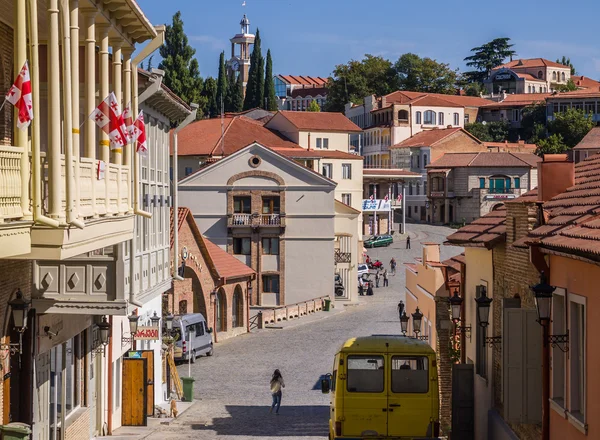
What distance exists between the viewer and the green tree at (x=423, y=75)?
490 feet

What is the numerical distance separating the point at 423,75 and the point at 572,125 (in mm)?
27449

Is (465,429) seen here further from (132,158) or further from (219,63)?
(219,63)

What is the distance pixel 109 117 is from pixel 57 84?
2.93 metres

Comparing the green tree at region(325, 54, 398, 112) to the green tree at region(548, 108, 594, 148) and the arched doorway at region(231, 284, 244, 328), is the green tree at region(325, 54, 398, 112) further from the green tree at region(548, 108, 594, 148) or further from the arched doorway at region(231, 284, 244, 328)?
the arched doorway at region(231, 284, 244, 328)

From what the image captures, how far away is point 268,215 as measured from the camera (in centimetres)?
6462

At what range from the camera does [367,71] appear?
5778 inches

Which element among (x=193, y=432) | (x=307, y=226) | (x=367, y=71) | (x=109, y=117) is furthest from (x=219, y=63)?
(x=109, y=117)

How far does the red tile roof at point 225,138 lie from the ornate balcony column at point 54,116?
67597mm

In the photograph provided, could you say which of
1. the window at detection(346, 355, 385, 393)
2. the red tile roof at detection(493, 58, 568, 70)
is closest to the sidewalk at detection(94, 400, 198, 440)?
the window at detection(346, 355, 385, 393)

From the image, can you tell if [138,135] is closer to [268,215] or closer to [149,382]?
[149,382]

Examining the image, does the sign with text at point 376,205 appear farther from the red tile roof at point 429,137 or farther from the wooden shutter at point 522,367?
the wooden shutter at point 522,367

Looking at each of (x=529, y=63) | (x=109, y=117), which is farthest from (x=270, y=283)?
(x=529, y=63)

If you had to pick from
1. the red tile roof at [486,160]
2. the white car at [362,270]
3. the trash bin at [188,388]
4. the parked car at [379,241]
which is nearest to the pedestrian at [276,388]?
the trash bin at [188,388]

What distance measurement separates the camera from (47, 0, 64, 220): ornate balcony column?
1205 cm
